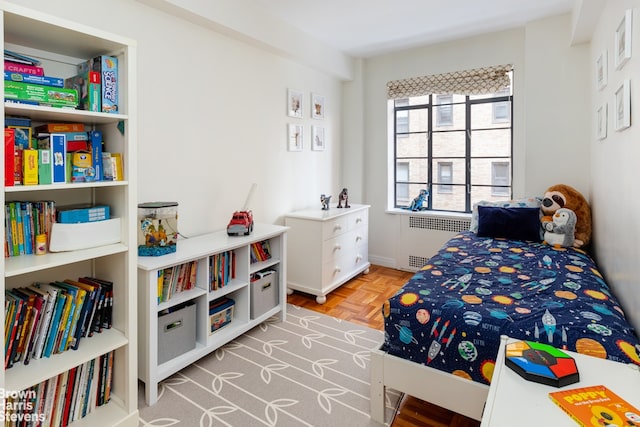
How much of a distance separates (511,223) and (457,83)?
1650 mm

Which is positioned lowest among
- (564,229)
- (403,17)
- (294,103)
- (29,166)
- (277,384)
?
(277,384)

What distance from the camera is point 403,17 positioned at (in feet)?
10.5

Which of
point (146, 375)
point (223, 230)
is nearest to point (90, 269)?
point (146, 375)

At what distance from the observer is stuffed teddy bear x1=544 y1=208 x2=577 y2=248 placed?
2.80m

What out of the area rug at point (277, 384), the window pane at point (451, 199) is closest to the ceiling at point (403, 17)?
the window pane at point (451, 199)

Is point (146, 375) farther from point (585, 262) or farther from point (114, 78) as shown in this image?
point (585, 262)

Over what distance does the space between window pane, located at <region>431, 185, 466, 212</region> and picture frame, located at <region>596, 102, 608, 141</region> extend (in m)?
1.53

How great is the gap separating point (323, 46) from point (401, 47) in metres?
0.89

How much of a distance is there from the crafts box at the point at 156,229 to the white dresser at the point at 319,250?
137 cm

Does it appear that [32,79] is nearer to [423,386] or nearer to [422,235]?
[423,386]

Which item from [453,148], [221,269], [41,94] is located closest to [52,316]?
[41,94]

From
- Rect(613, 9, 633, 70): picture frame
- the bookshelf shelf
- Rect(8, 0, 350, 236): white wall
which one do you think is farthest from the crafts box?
Rect(613, 9, 633, 70): picture frame

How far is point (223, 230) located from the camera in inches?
115

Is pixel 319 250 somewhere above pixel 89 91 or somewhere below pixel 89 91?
below
